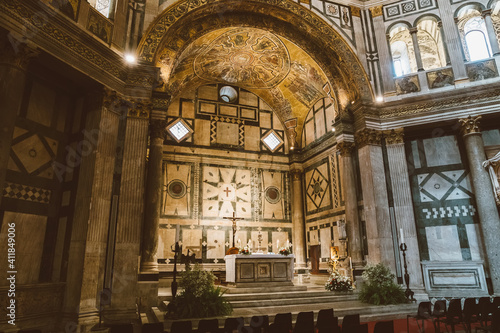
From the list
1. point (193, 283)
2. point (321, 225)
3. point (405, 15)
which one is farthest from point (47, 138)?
point (405, 15)

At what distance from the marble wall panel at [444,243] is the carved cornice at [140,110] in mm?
11696

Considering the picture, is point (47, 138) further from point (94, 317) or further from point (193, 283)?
point (193, 283)

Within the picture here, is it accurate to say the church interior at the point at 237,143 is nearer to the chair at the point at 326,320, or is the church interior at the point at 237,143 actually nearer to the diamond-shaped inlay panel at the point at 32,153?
the diamond-shaped inlay panel at the point at 32,153

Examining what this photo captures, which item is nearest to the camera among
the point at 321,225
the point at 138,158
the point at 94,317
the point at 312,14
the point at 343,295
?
the point at 94,317

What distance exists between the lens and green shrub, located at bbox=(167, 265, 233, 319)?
884cm

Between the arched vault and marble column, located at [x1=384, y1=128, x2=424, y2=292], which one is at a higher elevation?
the arched vault

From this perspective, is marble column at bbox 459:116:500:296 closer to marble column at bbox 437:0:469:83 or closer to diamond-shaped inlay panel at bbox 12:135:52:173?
marble column at bbox 437:0:469:83

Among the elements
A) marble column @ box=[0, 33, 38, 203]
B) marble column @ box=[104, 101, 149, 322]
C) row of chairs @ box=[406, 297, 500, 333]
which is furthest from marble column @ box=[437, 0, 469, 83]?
marble column @ box=[0, 33, 38, 203]

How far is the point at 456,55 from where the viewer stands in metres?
13.9

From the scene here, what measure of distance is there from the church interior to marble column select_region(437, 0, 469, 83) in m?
0.07

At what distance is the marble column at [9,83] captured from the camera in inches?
297

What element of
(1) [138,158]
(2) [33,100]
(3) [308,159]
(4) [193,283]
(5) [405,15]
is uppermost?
(5) [405,15]


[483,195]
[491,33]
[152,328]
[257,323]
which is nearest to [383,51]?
[491,33]

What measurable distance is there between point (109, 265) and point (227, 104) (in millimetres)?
13154
